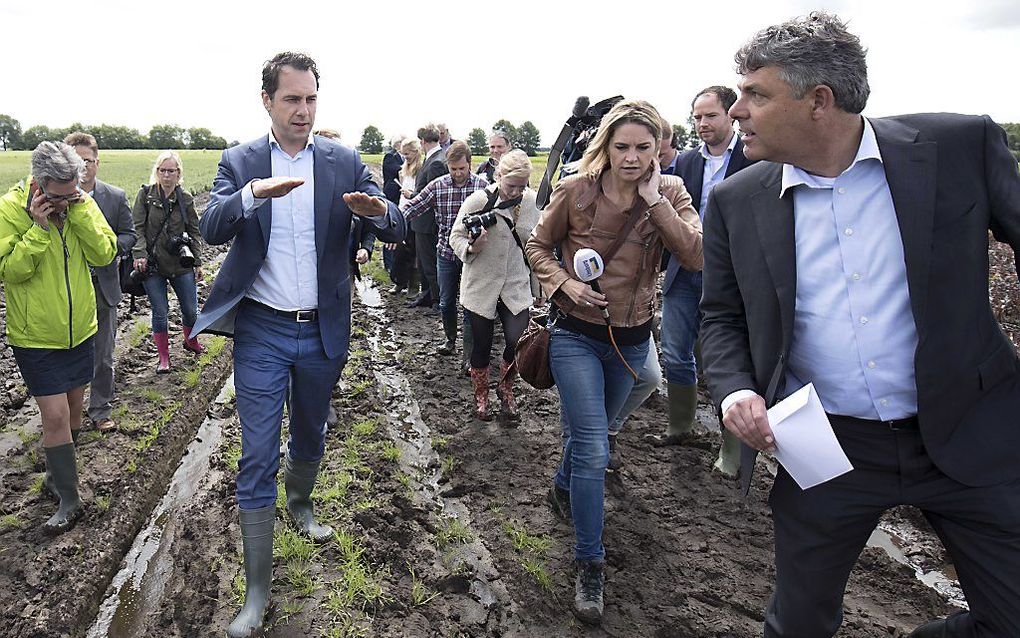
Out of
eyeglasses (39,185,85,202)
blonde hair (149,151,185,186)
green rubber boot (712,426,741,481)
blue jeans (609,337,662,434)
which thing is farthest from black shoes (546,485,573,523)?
blonde hair (149,151,185,186)

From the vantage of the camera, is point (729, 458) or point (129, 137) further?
point (129, 137)

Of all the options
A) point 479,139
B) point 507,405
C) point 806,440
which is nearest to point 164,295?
point 507,405

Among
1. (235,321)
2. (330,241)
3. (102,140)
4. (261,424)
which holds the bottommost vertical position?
(102,140)

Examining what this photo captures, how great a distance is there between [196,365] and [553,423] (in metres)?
4.12

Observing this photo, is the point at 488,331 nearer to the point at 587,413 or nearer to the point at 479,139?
the point at 587,413

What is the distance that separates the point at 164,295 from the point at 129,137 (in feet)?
345

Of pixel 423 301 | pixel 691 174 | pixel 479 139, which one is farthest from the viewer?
pixel 479 139

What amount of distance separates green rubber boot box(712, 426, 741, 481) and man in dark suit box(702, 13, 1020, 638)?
8.27 feet

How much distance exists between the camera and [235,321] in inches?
141

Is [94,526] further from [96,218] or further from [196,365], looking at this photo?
[196,365]

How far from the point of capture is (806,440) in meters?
2.12

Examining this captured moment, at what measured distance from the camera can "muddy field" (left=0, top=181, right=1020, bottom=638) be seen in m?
3.62

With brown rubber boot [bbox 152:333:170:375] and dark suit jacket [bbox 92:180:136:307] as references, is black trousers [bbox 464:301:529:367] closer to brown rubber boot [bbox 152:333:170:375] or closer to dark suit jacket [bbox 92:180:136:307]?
dark suit jacket [bbox 92:180:136:307]

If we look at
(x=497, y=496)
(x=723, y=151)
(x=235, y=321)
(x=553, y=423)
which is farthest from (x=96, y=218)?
(x=723, y=151)
